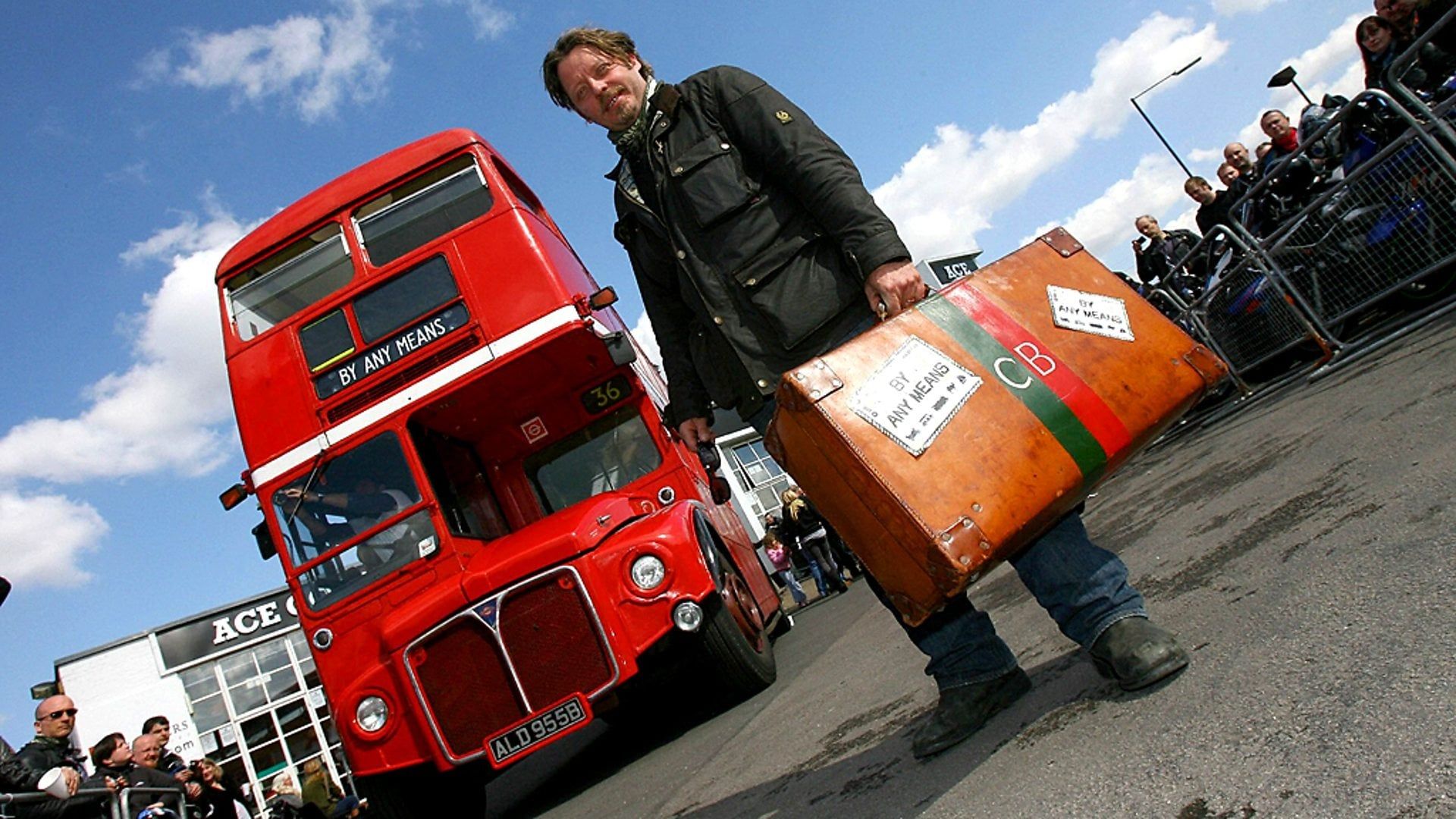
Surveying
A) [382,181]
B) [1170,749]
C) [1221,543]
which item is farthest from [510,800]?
[1170,749]

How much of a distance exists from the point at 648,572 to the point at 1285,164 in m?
5.29

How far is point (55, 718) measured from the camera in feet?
17.7

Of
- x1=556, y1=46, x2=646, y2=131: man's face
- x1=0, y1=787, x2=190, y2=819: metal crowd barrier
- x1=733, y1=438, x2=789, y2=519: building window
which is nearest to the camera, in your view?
x1=556, y1=46, x2=646, y2=131: man's face

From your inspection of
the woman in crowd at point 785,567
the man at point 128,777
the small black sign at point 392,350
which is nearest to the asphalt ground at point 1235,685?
the man at point 128,777

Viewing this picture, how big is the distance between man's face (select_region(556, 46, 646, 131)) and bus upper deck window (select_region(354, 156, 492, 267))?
3955 millimetres

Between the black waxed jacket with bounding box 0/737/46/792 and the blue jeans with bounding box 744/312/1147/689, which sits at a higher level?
the black waxed jacket with bounding box 0/737/46/792

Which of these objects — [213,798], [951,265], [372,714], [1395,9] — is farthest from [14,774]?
[951,265]

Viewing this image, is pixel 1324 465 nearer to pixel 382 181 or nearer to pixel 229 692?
pixel 382 181

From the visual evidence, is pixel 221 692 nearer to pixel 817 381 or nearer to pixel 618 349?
pixel 618 349

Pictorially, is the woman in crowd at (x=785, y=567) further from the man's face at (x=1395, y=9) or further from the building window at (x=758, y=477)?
the man's face at (x=1395, y=9)

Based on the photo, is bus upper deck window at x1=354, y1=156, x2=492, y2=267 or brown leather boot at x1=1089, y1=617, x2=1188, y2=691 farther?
bus upper deck window at x1=354, y1=156, x2=492, y2=267

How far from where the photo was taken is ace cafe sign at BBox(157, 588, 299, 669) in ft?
59.8

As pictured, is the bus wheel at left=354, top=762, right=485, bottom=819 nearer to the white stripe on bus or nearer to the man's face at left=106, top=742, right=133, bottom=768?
the white stripe on bus

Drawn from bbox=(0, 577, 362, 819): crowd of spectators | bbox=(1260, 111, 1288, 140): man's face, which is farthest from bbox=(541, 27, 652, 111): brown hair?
bbox=(1260, 111, 1288, 140): man's face
